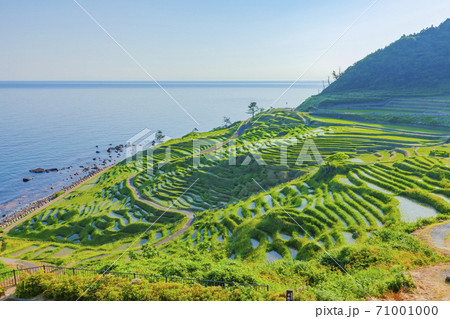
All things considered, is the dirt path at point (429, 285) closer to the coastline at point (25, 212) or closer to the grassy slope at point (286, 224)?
the grassy slope at point (286, 224)

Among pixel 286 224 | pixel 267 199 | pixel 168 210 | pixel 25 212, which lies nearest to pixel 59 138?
pixel 25 212

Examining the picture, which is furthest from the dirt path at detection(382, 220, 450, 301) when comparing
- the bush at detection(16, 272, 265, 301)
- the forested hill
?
the forested hill

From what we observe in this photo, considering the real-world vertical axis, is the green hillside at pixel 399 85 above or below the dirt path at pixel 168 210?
above

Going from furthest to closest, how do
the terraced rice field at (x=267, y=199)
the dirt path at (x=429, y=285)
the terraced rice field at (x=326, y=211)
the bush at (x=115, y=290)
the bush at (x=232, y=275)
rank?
the terraced rice field at (x=267, y=199), the terraced rice field at (x=326, y=211), the bush at (x=232, y=275), the dirt path at (x=429, y=285), the bush at (x=115, y=290)

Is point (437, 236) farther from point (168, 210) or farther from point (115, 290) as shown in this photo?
point (168, 210)

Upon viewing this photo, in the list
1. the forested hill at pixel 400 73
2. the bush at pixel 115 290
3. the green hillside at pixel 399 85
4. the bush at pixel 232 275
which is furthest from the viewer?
the forested hill at pixel 400 73

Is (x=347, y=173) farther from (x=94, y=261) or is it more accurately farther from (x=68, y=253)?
(x=68, y=253)

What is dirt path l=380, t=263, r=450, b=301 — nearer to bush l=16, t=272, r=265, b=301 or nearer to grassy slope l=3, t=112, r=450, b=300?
grassy slope l=3, t=112, r=450, b=300

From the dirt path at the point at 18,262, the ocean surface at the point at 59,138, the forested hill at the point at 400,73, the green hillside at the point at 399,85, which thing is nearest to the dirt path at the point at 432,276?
the dirt path at the point at 18,262
